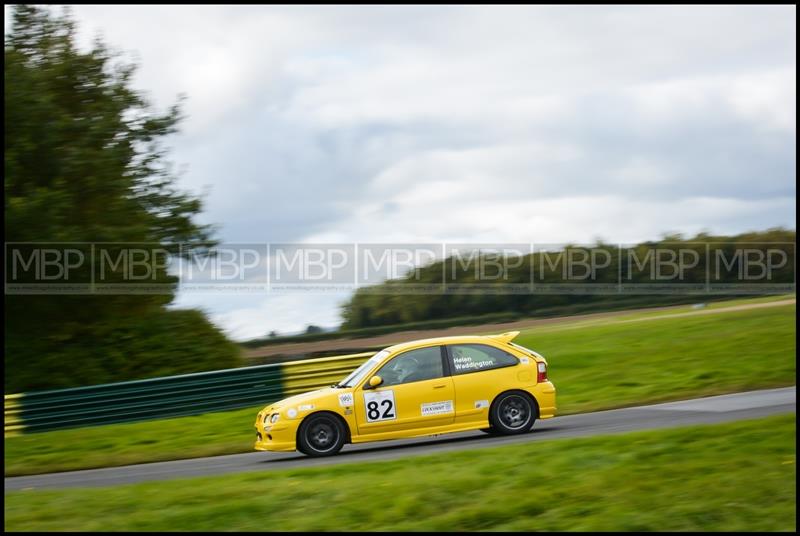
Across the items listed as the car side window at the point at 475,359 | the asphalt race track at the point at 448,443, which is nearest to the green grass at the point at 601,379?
the asphalt race track at the point at 448,443

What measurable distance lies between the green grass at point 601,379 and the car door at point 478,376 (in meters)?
3.41

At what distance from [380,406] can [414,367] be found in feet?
2.25

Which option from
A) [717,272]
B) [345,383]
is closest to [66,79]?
[345,383]

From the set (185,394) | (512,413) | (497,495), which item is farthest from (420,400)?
(185,394)

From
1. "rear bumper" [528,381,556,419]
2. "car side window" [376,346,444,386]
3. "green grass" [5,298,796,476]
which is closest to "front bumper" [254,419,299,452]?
"car side window" [376,346,444,386]

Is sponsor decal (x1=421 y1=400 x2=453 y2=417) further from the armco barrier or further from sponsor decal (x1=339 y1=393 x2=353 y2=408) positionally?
the armco barrier

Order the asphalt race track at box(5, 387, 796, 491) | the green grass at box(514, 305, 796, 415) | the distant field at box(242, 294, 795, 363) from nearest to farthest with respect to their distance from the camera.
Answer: the asphalt race track at box(5, 387, 796, 491) < the green grass at box(514, 305, 796, 415) < the distant field at box(242, 294, 795, 363)

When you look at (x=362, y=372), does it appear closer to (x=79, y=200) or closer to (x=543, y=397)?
(x=543, y=397)

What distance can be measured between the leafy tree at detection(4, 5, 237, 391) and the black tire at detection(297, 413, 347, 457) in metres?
9.45

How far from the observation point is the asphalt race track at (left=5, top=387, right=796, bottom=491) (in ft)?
37.8

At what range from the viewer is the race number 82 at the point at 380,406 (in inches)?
464

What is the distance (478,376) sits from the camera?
12.0 meters

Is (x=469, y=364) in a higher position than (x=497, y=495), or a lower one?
higher

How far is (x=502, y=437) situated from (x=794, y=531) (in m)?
5.28
